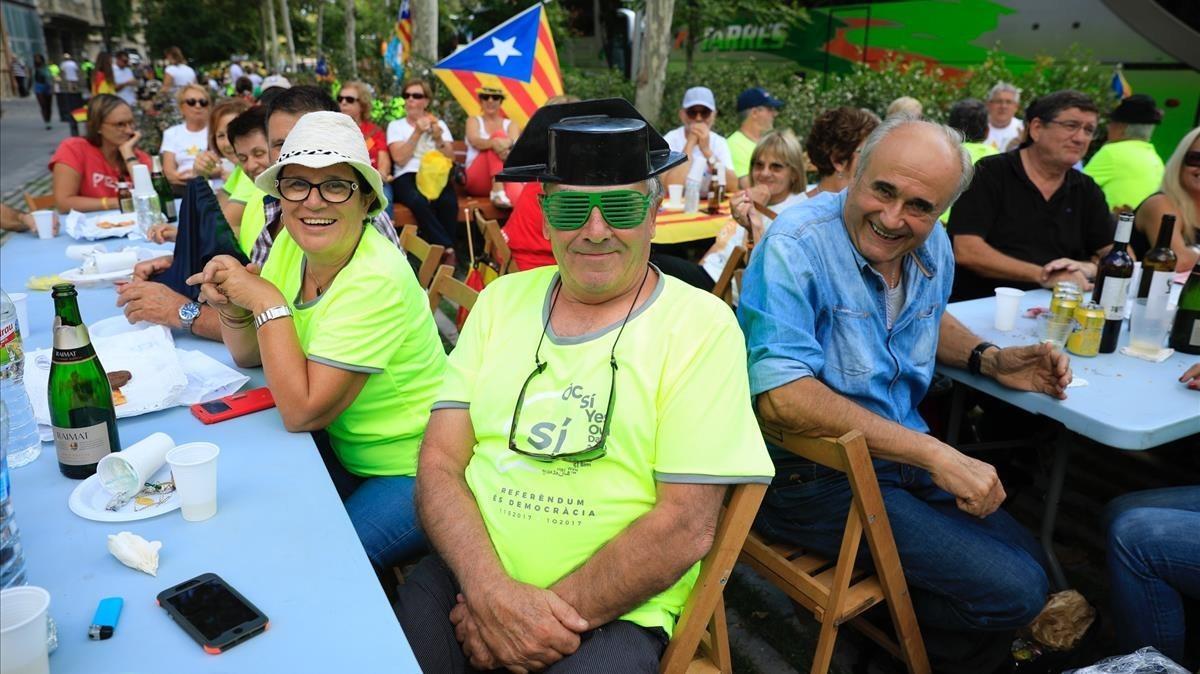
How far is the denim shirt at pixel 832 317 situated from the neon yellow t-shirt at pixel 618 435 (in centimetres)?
44

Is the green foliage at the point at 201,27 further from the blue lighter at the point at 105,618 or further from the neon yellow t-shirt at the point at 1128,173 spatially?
the blue lighter at the point at 105,618

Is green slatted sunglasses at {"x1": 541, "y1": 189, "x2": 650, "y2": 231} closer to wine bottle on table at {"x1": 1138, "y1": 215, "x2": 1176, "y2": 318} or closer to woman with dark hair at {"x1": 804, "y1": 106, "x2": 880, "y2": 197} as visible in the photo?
wine bottle on table at {"x1": 1138, "y1": 215, "x2": 1176, "y2": 318}

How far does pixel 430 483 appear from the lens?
1.92 meters

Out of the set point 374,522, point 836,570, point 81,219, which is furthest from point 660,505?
point 81,219

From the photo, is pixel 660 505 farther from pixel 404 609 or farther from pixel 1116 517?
pixel 1116 517

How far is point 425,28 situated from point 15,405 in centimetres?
1237

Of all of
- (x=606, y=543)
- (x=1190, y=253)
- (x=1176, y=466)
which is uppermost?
(x=1190, y=253)

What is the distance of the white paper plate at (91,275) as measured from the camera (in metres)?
3.45

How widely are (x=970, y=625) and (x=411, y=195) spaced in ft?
22.4

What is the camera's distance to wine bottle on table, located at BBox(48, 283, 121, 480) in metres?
1.82

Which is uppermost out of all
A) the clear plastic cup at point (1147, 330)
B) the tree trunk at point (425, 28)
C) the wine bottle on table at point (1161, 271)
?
the tree trunk at point (425, 28)

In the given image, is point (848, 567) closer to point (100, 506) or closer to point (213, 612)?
point (213, 612)

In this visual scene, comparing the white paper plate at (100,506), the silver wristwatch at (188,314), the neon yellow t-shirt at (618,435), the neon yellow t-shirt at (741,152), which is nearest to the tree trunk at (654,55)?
the neon yellow t-shirt at (741,152)

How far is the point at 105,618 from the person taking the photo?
1332mm
